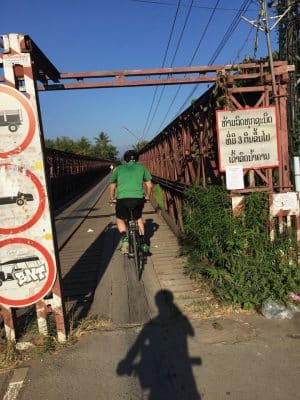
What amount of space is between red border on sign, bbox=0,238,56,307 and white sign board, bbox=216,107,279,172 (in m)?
2.44

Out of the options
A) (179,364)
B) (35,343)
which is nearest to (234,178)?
(179,364)

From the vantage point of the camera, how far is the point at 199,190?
5605mm

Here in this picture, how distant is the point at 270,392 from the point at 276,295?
153cm

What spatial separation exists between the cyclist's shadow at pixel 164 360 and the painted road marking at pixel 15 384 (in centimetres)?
86

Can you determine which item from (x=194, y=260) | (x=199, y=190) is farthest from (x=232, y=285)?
(x=199, y=190)

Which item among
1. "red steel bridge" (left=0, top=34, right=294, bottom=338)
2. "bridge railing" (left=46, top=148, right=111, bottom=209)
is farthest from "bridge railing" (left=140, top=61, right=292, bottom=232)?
"bridge railing" (left=46, top=148, right=111, bottom=209)

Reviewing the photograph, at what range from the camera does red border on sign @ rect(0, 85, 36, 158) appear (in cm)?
334

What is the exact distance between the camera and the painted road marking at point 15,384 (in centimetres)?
300

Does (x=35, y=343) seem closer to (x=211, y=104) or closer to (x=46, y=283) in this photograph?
(x=46, y=283)

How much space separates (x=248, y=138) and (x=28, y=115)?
109 inches

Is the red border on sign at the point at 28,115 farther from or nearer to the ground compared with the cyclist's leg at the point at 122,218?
farther from the ground

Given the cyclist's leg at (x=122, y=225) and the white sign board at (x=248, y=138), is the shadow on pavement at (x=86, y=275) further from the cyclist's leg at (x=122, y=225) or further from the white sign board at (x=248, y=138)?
the white sign board at (x=248, y=138)

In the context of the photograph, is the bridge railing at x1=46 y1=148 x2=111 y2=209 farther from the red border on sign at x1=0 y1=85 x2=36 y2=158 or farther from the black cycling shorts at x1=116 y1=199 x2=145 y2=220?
the red border on sign at x1=0 y1=85 x2=36 y2=158

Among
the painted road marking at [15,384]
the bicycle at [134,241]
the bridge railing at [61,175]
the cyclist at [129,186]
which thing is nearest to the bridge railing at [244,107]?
the cyclist at [129,186]
